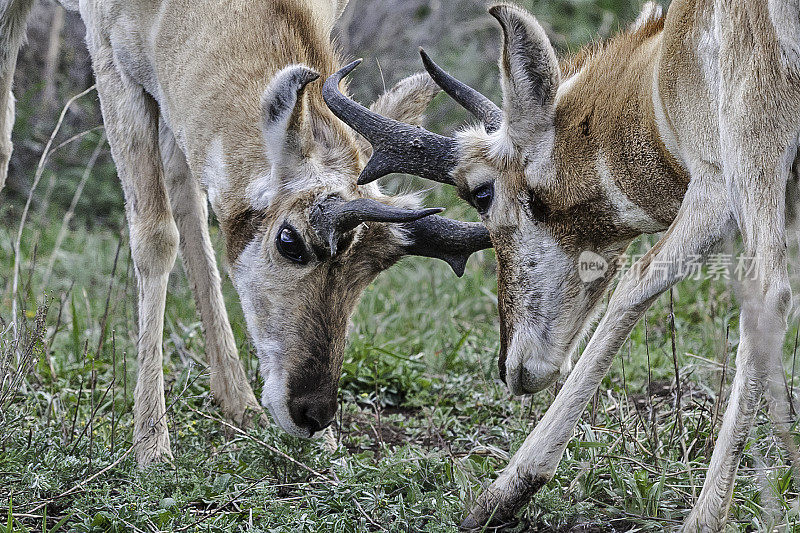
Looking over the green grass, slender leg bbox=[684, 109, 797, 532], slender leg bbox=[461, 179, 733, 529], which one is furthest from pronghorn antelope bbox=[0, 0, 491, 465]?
slender leg bbox=[684, 109, 797, 532]

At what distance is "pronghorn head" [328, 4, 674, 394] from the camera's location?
4.24m

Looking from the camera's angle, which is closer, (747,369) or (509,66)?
(747,369)

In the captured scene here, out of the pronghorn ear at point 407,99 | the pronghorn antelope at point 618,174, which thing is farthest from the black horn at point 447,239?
the pronghorn ear at point 407,99

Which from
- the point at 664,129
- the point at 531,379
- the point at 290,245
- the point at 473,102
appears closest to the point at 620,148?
the point at 664,129

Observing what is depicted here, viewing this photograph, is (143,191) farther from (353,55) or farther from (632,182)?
(353,55)

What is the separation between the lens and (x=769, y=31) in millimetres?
3357

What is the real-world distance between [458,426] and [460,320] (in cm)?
194

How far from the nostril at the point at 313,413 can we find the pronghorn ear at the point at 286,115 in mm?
1162

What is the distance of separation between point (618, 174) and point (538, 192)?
37 centimetres

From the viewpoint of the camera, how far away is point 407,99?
17.3 ft

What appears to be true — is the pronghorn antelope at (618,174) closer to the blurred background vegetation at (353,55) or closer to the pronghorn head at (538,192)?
the pronghorn head at (538,192)

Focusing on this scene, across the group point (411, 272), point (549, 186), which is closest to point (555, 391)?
point (549, 186)

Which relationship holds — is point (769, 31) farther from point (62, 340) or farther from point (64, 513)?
point (62, 340)

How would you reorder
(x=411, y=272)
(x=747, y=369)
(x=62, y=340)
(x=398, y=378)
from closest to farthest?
(x=747, y=369) → (x=398, y=378) → (x=62, y=340) → (x=411, y=272)
